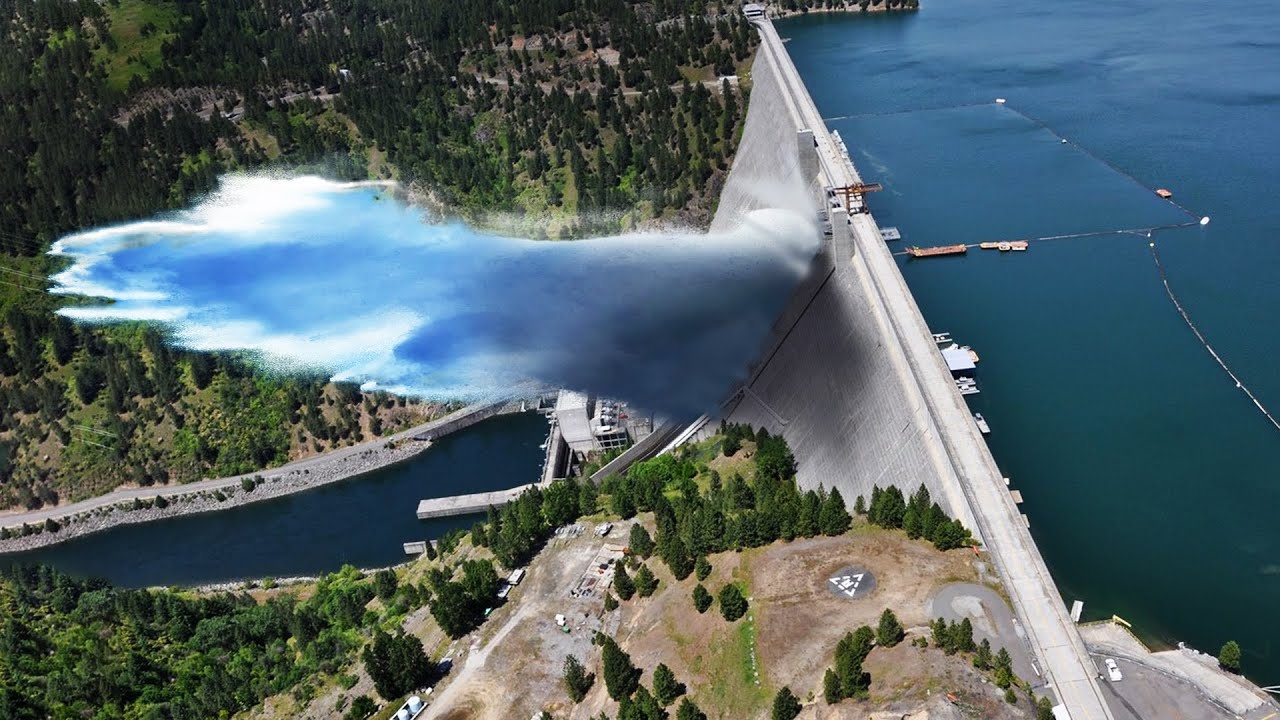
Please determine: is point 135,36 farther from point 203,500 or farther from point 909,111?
point 909,111

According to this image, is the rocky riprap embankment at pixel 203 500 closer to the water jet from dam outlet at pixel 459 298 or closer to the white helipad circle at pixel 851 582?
the water jet from dam outlet at pixel 459 298

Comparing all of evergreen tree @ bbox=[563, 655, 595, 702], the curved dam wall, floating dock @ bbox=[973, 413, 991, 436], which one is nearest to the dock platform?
the curved dam wall

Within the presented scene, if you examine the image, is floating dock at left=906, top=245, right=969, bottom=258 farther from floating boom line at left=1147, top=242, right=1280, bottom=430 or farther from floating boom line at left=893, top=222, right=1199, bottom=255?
floating boom line at left=1147, top=242, right=1280, bottom=430

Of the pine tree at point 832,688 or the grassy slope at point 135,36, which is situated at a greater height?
the grassy slope at point 135,36

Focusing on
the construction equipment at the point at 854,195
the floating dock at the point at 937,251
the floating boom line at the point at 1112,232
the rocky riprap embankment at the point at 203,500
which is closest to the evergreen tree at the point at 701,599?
the construction equipment at the point at 854,195

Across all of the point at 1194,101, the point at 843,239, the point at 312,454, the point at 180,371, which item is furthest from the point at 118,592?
the point at 1194,101

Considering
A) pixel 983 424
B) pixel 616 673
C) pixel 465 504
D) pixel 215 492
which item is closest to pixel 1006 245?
pixel 983 424
